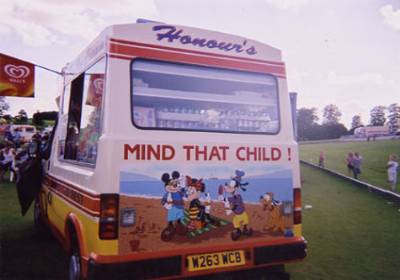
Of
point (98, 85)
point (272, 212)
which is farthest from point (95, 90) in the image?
point (272, 212)

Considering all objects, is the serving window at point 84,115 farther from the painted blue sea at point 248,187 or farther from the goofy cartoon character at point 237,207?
the goofy cartoon character at point 237,207

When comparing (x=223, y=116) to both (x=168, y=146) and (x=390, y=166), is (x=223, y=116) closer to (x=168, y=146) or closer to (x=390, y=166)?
(x=168, y=146)

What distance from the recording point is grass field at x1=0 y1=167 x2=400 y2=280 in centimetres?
595

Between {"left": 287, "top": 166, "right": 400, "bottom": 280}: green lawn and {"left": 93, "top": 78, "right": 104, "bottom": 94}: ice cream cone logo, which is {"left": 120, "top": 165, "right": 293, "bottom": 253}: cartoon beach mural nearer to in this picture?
{"left": 93, "top": 78, "right": 104, "bottom": 94}: ice cream cone logo

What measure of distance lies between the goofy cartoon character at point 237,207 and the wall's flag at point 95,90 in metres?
1.67

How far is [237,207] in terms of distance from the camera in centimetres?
449

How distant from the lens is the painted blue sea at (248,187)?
3.90m

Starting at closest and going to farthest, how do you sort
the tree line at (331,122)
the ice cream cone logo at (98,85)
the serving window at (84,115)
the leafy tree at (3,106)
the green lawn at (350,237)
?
1. the ice cream cone logo at (98,85)
2. the serving window at (84,115)
3. the green lawn at (350,237)
4. the leafy tree at (3,106)
5. the tree line at (331,122)

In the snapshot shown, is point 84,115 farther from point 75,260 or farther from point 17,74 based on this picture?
point 17,74

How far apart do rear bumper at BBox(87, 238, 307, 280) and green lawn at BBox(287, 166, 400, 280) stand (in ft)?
4.65

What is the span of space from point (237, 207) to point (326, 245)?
399 cm

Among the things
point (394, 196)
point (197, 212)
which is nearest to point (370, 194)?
point (394, 196)

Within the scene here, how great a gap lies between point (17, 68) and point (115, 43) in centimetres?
548

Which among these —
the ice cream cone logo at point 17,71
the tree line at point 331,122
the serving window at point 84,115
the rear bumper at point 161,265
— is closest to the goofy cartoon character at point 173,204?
the rear bumper at point 161,265
